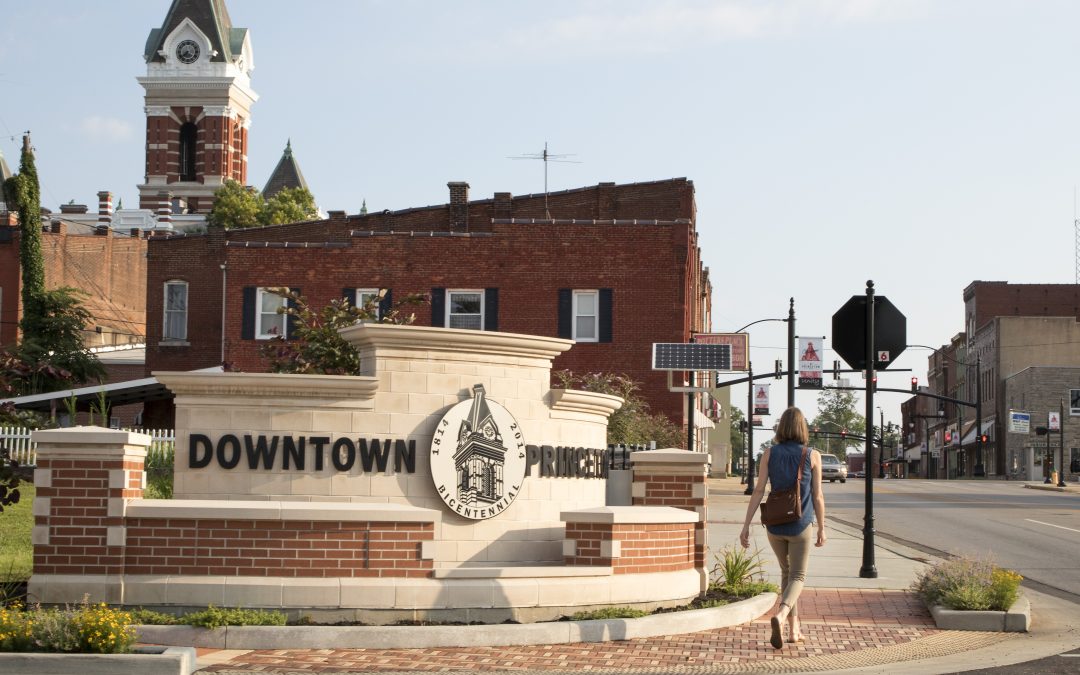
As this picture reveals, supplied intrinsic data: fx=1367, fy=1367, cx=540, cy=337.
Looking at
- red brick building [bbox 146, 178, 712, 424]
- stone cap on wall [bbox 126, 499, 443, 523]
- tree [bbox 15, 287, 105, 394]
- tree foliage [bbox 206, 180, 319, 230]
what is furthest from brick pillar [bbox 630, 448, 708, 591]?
tree foliage [bbox 206, 180, 319, 230]

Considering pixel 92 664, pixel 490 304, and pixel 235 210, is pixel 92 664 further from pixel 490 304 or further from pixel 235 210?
pixel 235 210

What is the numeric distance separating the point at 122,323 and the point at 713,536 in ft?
183

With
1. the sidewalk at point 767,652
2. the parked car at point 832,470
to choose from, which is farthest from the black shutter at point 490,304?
the parked car at point 832,470

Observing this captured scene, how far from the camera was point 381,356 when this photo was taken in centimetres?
1302

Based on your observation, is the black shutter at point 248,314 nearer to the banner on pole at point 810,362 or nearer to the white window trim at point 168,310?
the white window trim at point 168,310

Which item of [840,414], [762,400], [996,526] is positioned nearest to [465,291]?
[996,526]

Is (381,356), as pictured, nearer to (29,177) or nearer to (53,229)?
(29,177)

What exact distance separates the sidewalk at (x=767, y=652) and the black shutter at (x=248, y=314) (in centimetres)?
2966

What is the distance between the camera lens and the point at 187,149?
114812mm

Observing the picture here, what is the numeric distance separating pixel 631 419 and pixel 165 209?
7812cm

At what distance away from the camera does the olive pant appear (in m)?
11.4

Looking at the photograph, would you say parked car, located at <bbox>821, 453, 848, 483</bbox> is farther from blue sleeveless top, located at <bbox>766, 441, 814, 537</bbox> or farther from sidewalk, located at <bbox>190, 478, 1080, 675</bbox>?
blue sleeveless top, located at <bbox>766, 441, 814, 537</bbox>

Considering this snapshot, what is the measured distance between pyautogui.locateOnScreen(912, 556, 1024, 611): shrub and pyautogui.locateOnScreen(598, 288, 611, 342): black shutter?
2710 cm

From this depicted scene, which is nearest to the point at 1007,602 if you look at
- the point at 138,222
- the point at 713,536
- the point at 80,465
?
the point at 80,465
